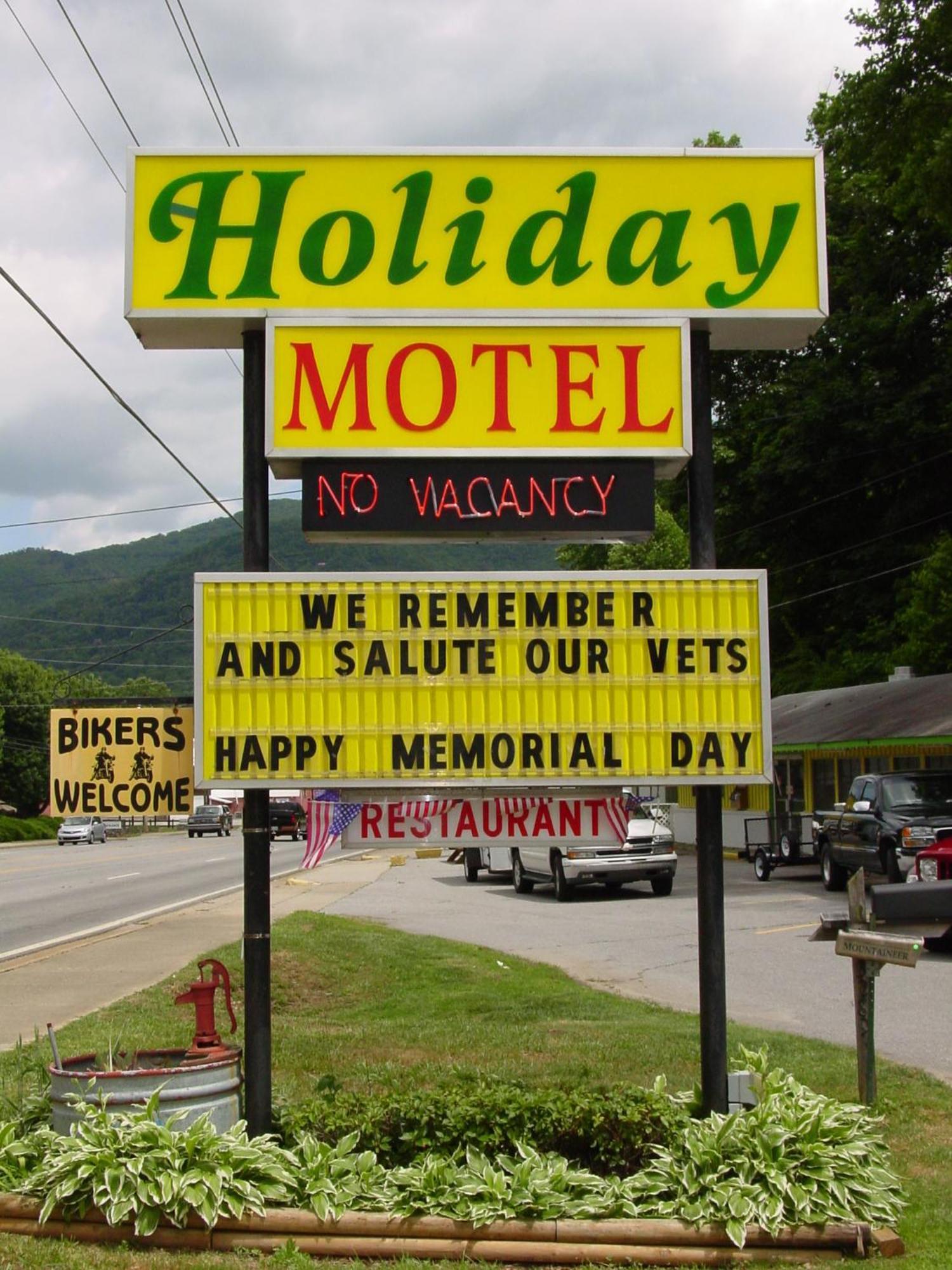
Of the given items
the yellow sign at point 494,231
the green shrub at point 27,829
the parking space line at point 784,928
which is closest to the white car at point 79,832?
the green shrub at point 27,829

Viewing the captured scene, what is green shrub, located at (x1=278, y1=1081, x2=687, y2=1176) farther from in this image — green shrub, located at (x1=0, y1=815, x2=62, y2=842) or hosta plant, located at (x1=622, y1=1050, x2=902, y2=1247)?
green shrub, located at (x1=0, y1=815, x2=62, y2=842)

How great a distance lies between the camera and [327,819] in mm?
6762

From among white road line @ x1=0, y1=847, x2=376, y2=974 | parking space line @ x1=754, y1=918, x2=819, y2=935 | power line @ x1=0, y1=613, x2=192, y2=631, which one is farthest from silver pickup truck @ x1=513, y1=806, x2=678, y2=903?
power line @ x1=0, y1=613, x2=192, y2=631

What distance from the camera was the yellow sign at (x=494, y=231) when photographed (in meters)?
7.00

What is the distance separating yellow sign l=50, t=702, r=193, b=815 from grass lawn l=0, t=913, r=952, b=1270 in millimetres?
1329

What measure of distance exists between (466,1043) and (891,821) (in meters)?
12.5

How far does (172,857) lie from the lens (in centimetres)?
4062

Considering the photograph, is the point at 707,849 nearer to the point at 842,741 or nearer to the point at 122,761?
the point at 122,761

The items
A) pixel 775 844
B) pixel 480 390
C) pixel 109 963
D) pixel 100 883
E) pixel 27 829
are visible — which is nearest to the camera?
pixel 480 390

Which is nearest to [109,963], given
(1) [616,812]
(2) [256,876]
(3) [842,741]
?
(2) [256,876]

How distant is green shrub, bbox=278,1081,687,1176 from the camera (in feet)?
20.5

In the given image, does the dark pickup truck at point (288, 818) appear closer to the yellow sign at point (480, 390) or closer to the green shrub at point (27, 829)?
the green shrub at point (27, 829)

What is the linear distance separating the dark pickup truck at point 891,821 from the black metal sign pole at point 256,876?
14206mm

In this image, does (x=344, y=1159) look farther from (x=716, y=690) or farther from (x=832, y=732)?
(x=832, y=732)
